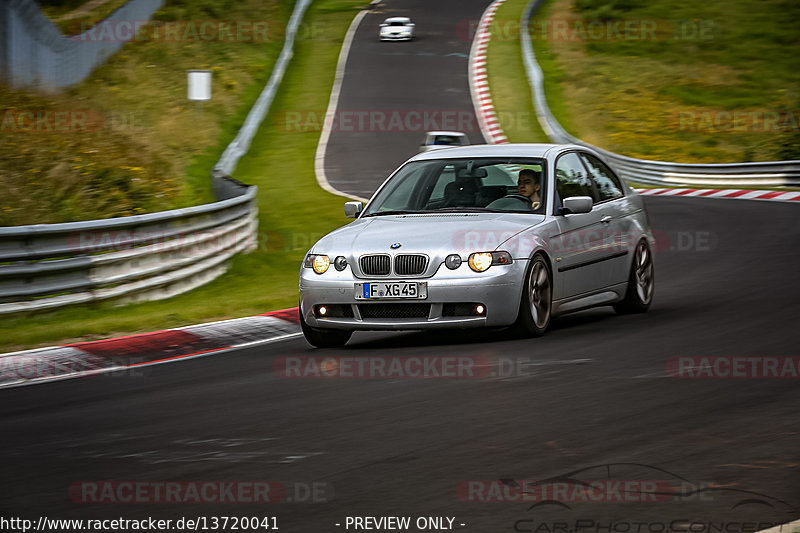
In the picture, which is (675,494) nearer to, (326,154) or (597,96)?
(326,154)

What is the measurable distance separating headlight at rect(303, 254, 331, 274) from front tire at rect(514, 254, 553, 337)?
5.12 ft

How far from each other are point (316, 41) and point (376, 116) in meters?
14.2

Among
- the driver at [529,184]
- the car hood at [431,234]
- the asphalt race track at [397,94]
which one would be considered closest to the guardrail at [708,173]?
the asphalt race track at [397,94]

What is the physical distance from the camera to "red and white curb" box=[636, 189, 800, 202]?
2760 centimetres

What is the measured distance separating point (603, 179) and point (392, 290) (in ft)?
9.98

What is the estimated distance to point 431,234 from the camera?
1002cm

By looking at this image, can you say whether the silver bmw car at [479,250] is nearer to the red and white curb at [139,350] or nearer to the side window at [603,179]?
the side window at [603,179]

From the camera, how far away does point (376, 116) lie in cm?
3944

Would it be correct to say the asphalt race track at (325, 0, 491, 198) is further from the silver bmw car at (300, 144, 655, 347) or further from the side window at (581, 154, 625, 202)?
the silver bmw car at (300, 144, 655, 347)

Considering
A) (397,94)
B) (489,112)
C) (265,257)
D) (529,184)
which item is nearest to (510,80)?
(397,94)

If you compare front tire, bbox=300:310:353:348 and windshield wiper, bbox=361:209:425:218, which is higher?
windshield wiper, bbox=361:209:425:218


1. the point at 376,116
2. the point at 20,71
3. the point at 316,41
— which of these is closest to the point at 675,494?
the point at 20,71

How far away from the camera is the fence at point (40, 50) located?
27.2m

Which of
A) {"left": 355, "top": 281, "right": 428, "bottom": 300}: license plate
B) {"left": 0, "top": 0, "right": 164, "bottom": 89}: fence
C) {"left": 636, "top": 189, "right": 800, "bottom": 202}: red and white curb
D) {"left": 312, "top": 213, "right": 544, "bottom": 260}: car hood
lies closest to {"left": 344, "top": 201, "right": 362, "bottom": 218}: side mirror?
{"left": 312, "top": 213, "right": 544, "bottom": 260}: car hood
